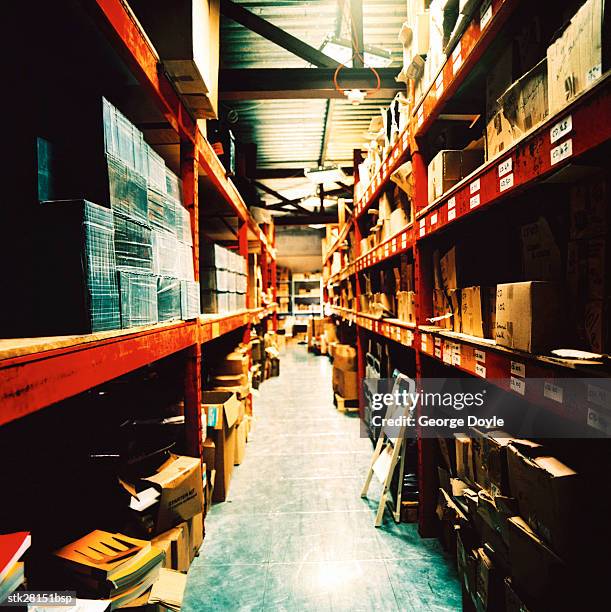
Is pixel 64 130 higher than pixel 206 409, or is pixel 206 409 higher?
pixel 64 130

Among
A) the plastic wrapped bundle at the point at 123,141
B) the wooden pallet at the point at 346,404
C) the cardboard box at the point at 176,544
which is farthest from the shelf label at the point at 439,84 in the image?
the wooden pallet at the point at 346,404

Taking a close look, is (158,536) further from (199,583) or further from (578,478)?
(578,478)

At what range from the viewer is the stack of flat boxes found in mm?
2994

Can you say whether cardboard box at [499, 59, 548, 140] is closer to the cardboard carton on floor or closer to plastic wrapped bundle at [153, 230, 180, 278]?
plastic wrapped bundle at [153, 230, 180, 278]

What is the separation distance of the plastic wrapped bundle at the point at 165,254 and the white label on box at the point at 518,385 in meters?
1.51

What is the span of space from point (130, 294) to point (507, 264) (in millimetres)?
1746

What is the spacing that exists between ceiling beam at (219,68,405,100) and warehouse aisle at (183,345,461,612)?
350 centimetres

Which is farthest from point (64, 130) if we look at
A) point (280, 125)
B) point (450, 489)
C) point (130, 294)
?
point (280, 125)

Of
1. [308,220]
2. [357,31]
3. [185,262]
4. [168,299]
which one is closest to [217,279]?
[185,262]

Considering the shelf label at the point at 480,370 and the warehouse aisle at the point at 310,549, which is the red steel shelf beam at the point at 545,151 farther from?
the warehouse aisle at the point at 310,549

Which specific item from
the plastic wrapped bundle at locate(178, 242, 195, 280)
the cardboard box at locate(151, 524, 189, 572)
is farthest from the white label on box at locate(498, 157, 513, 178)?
the cardboard box at locate(151, 524, 189, 572)

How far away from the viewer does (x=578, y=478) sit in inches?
40.3

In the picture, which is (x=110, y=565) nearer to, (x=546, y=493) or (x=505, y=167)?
(x=546, y=493)

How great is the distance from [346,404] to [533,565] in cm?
393
